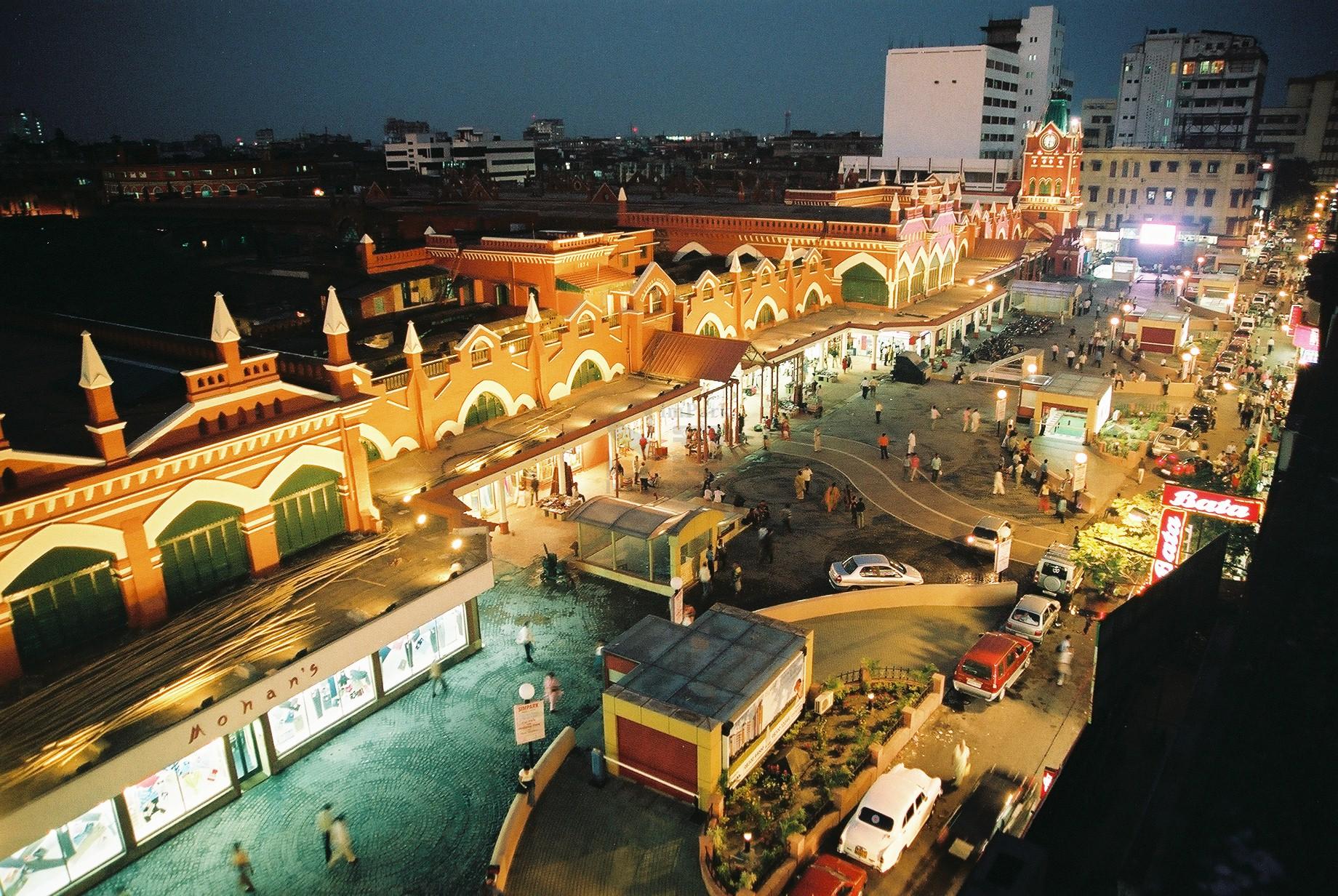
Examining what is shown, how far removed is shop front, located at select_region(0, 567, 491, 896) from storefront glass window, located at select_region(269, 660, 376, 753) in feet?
0.06

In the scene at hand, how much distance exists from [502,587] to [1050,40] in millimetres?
106247

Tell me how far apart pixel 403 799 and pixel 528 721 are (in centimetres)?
272

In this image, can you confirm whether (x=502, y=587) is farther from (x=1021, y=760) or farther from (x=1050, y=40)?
(x=1050, y=40)

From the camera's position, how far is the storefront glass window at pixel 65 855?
12.9m

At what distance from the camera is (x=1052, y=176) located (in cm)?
7162

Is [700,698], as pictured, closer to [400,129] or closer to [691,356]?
[691,356]

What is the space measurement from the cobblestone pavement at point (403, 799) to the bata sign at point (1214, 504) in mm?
12937

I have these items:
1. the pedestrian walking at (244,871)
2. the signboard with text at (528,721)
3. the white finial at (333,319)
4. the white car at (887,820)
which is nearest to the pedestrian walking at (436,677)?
the signboard with text at (528,721)

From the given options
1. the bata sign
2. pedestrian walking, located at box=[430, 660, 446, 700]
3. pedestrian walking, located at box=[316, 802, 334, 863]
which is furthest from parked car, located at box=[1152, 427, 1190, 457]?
pedestrian walking, located at box=[316, 802, 334, 863]

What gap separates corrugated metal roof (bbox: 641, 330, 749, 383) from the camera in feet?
102

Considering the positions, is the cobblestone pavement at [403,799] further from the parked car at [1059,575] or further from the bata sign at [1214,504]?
the bata sign at [1214,504]

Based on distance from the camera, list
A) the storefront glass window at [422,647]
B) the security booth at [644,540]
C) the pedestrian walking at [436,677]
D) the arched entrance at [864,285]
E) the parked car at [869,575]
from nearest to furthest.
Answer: the storefront glass window at [422,647], the pedestrian walking at [436,677], the security booth at [644,540], the parked car at [869,575], the arched entrance at [864,285]

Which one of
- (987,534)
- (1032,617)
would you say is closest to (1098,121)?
(987,534)

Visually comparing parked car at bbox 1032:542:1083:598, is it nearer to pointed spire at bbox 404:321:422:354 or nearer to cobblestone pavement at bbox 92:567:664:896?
cobblestone pavement at bbox 92:567:664:896
